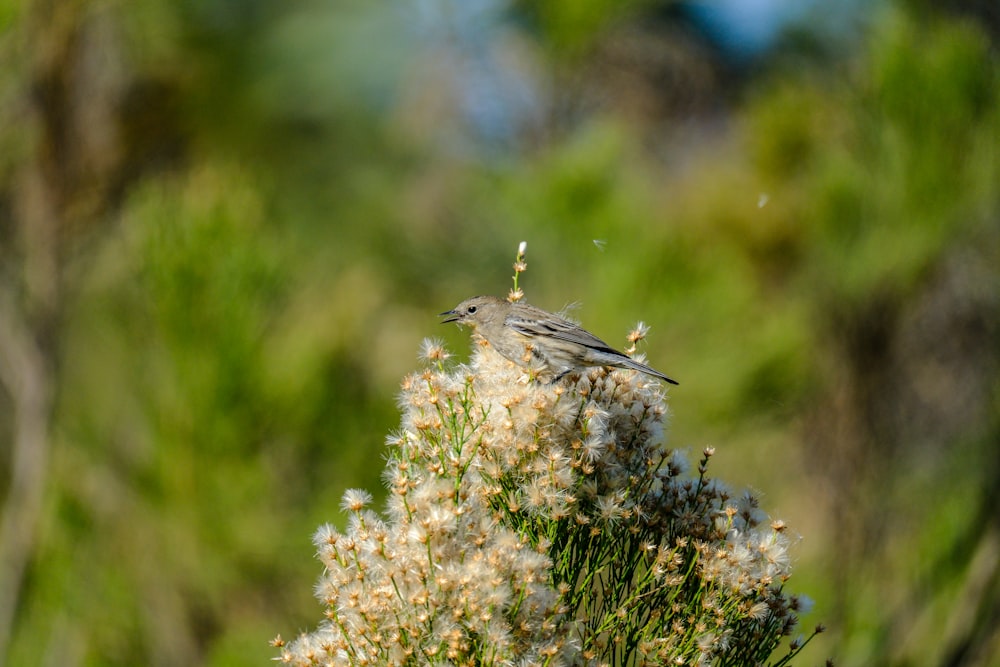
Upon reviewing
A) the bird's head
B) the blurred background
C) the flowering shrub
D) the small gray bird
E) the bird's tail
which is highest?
the blurred background

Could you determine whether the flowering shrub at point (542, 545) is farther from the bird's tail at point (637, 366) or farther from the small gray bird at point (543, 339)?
the small gray bird at point (543, 339)

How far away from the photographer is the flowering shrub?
1.82 meters

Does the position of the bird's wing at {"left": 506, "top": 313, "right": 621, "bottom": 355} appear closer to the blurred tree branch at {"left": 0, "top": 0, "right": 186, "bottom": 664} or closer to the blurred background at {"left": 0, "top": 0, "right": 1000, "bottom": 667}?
the blurred background at {"left": 0, "top": 0, "right": 1000, "bottom": 667}

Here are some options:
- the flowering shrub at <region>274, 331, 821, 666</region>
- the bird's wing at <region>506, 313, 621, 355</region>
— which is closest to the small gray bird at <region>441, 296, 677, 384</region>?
the bird's wing at <region>506, 313, 621, 355</region>

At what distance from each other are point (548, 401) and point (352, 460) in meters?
4.00

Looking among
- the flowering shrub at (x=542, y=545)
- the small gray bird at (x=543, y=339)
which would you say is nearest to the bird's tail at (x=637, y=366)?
the small gray bird at (x=543, y=339)

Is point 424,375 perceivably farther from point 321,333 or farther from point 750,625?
point 321,333

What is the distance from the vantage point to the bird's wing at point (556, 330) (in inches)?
103

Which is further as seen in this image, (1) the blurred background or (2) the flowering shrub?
(1) the blurred background

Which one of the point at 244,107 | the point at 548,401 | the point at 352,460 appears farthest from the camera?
the point at 244,107

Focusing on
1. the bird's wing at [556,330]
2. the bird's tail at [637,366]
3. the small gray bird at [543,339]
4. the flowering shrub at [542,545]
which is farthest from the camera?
the bird's wing at [556,330]

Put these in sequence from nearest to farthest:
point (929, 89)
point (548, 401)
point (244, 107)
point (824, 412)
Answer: point (548, 401), point (929, 89), point (824, 412), point (244, 107)

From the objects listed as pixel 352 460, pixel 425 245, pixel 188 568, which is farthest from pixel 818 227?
pixel 188 568

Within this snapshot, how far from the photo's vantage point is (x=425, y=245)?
7.05m
